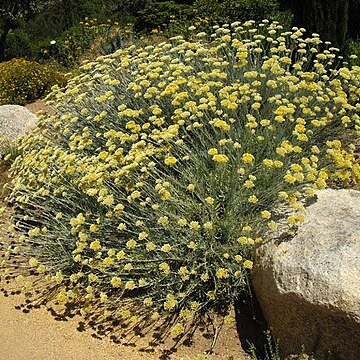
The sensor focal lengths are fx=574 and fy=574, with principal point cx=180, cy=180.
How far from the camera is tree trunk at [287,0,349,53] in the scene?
265 inches

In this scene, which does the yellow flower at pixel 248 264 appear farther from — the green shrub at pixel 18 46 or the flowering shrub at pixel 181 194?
the green shrub at pixel 18 46

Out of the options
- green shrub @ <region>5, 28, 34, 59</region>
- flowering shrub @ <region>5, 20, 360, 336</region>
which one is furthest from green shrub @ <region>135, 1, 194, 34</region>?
flowering shrub @ <region>5, 20, 360, 336</region>

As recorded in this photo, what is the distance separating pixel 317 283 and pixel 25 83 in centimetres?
783

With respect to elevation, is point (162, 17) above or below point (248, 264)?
below

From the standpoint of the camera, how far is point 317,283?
3.06m

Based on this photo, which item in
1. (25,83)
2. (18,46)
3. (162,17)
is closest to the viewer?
(25,83)

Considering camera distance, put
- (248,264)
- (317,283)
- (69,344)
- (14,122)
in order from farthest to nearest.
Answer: (14,122), (69,344), (248,264), (317,283)

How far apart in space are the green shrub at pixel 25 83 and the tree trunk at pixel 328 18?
15.2ft

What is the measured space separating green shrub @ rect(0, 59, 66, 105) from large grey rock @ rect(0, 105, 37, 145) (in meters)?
1.93

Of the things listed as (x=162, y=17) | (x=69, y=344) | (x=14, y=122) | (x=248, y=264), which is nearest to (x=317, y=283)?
(x=248, y=264)

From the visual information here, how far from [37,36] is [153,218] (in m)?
14.8

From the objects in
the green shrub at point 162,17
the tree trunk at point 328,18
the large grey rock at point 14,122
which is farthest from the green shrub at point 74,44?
the tree trunk at point 328,18

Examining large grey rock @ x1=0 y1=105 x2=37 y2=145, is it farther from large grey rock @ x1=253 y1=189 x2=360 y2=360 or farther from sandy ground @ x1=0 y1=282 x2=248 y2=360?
large grey rock @ x1=253 y1=189 x2=360 y2=360

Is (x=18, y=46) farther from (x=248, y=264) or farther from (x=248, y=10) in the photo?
(x=248, y=264)
